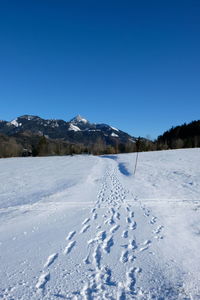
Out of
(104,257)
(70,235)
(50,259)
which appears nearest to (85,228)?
(70,235)

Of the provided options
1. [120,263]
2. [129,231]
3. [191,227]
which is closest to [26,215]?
[129,231]

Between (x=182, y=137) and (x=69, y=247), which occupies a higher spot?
(x=182, y=137)

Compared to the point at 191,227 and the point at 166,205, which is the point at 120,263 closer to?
the point at 191,227

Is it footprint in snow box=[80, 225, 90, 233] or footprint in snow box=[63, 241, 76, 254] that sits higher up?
footprint in snow box=[63, 241, 76, 254]

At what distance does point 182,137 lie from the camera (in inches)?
3733

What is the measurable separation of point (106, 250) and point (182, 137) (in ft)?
319

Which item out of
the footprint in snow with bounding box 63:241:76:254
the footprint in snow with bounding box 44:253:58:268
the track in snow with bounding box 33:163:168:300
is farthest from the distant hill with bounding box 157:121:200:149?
the footprint in snow with bounding box 44:253:58:268

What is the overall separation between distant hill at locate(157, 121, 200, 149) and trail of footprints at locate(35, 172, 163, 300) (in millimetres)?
76720

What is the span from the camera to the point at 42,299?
3.66 meters

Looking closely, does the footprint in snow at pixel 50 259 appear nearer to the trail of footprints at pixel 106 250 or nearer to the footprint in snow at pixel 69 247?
the trail of footprints at pixel 106 250

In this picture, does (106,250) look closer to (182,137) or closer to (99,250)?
(99,250)

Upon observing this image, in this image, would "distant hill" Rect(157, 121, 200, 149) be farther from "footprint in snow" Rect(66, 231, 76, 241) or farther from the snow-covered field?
"footprint in snow" Rect(66, 231, 76, 241)

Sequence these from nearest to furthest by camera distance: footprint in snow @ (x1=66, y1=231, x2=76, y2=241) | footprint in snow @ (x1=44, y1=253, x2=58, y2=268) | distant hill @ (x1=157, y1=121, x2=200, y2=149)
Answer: footprint in snow @ (x1=44, y1=253, x2=58, y2=268), footprint in snow @ (x1=66, y1=231, x2=76, y2=241), distant hill @ (x1=157, y1=121, x2=200, y2=149)

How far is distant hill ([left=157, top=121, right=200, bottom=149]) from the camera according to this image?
80.1m
